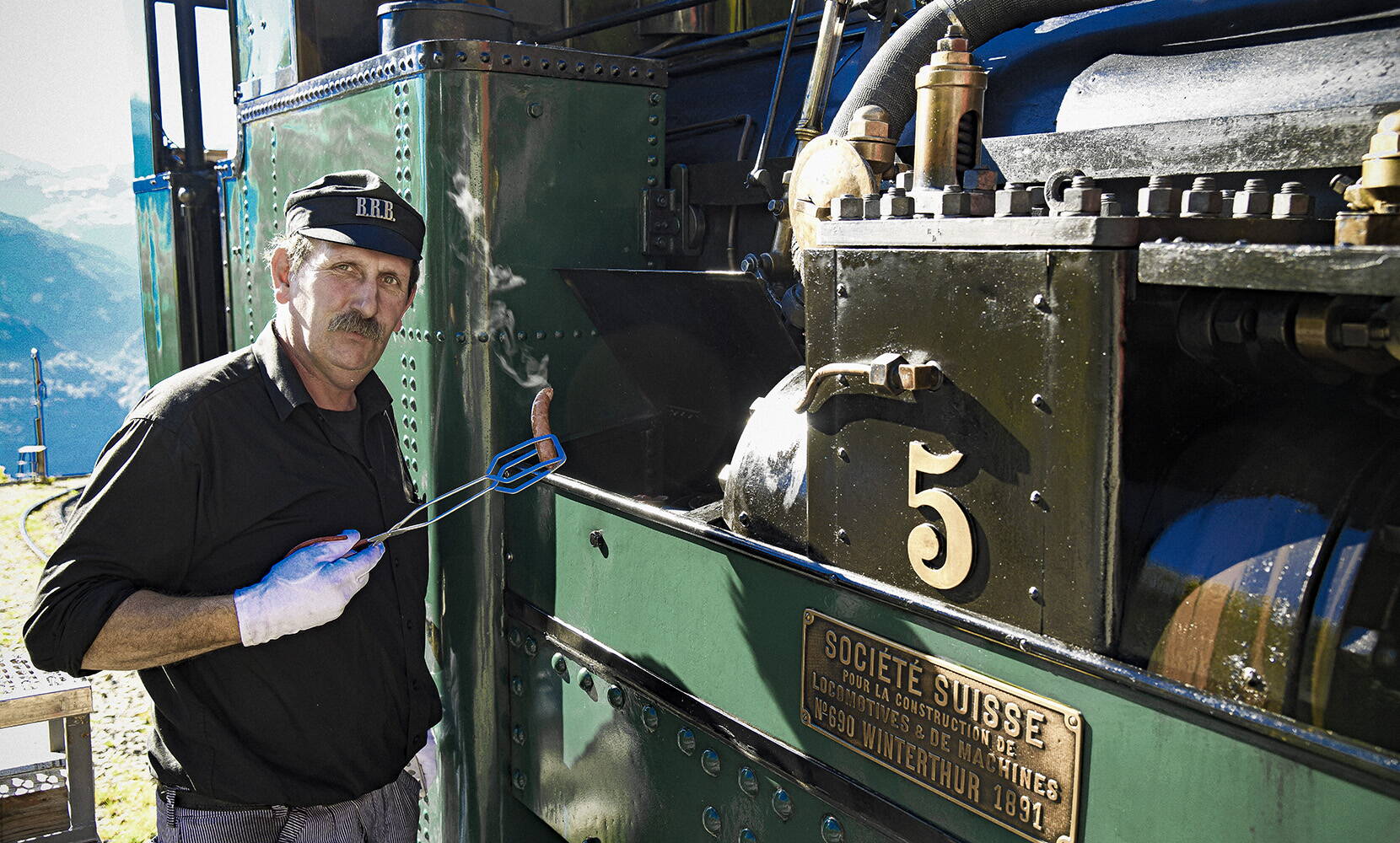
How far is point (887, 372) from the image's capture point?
148 centimetres

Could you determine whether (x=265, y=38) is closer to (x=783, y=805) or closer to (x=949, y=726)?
(x=783, y=805)

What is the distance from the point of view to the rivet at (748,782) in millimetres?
1937

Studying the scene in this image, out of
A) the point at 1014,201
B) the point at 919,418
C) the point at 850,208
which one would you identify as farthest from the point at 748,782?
the point at 1014,201

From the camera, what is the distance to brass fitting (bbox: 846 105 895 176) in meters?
1.85

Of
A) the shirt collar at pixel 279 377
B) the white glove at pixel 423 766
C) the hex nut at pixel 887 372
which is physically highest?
the hex nut at pixel 887 372

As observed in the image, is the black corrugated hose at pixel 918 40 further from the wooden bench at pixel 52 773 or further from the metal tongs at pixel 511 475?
the wooden bench at pixel 52 773

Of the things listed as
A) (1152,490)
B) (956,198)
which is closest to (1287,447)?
(1152,490)

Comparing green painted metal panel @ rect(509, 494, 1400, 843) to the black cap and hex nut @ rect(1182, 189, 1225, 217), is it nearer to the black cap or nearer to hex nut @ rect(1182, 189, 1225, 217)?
hex nut @ rect(1182, 189, 1225, 217)

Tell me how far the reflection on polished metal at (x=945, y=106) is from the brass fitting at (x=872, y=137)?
6.9 inches

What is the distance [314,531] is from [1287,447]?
1.65m

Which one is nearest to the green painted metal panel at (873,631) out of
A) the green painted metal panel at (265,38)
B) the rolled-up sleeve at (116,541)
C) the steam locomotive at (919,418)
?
the steam locomotive at (919,418)

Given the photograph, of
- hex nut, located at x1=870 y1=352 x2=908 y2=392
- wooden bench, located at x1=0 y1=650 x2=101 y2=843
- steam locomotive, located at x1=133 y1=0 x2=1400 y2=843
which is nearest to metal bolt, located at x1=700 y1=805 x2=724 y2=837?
steam locomotive, located at x1=133 y1=0 x2=1400 y2=843

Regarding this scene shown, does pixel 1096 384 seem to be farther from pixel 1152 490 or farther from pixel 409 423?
pixel 409 423

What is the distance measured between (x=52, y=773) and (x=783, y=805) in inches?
98.0
